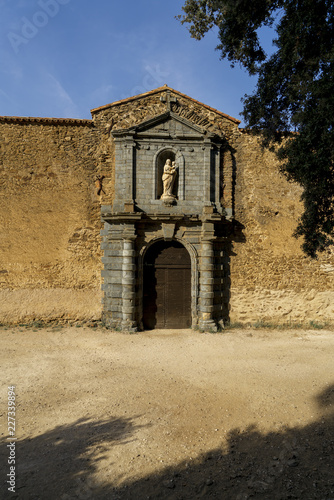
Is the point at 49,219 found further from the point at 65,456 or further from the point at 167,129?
the point at 65,456

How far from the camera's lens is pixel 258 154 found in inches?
388

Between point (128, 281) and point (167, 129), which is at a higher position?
point (167, 129)

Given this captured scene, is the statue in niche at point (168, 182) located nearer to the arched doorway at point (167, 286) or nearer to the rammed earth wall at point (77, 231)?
the rammed earth wall at point (77, 231)

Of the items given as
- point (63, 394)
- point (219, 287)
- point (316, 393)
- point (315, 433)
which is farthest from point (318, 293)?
point (63, 394)

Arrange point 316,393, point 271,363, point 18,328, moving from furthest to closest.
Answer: point 18,328 < point 271,363 < point 316,393

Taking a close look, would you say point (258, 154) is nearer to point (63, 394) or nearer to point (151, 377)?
point (151, 377)

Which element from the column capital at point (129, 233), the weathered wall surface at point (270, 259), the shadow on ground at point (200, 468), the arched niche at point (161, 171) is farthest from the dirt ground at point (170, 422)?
the arched niche at point (161, 171)

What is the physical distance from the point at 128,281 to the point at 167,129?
199 inches

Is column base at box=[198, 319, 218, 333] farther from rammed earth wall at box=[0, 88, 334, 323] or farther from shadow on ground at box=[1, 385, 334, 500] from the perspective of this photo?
shadow on ground at box=[1, 385, 334, 500]

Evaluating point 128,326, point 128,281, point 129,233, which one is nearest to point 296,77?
point 129,233

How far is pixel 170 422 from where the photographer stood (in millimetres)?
4039

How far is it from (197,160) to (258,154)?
7.45 feet

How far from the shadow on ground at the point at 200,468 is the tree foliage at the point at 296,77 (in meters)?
3.71

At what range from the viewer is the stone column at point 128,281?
8.73m
